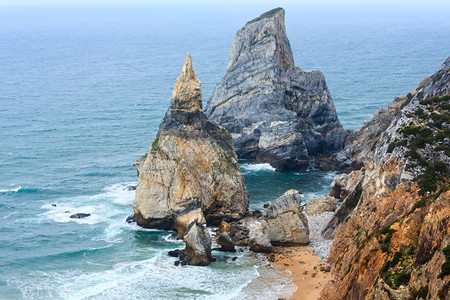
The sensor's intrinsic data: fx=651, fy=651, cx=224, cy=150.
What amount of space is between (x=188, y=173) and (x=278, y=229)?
11.2 metres

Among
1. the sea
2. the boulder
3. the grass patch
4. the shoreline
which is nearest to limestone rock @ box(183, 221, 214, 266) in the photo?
the sea

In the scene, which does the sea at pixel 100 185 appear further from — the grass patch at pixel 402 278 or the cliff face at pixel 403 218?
the grass patch at pixel 402 278

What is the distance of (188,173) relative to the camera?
66.6m

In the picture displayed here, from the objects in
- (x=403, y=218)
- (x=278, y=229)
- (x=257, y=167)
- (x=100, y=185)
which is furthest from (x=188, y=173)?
(x=403, y=218)

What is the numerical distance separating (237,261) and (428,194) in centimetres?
2102

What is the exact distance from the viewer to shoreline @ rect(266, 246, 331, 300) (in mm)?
52188

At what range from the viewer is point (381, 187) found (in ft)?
166

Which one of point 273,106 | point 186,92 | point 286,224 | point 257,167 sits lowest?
point 257,167

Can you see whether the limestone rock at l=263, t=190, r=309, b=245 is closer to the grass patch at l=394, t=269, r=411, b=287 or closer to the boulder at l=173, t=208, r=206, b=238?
the boulder at l=173, t=208, r=206, b=238

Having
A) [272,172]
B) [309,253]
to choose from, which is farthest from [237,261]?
[272,172]

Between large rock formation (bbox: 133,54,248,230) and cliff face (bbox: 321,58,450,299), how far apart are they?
1272 cm

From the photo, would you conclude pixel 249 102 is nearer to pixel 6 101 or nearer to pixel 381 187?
pixel 381 187

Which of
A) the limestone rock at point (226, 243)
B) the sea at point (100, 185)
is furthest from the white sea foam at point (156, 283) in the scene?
the limestone rock at point (226, 243)

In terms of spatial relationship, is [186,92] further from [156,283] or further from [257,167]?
[156,283]
